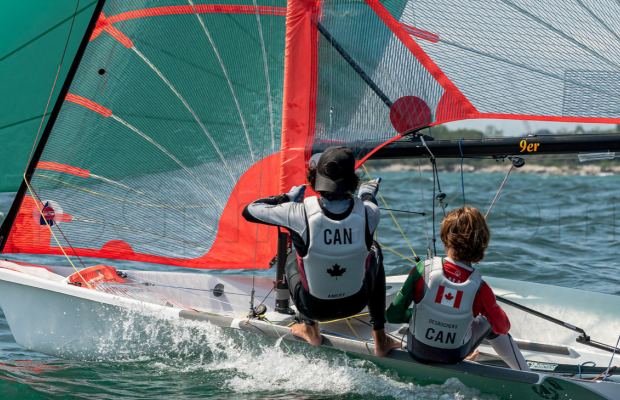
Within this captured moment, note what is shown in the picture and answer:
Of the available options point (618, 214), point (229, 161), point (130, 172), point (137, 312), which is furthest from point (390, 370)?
point (618, 214)

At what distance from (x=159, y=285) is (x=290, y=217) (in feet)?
5.45

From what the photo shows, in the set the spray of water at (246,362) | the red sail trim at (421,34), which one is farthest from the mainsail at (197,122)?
the spray of water at (246,362)

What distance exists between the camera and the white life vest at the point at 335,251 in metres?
2.34

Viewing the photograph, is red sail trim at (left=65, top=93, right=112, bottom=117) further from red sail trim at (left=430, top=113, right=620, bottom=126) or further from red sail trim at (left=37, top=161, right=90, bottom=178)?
red sail trim at (left=430, top=113, right=620, bottom=126)

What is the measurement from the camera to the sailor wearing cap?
2342mm

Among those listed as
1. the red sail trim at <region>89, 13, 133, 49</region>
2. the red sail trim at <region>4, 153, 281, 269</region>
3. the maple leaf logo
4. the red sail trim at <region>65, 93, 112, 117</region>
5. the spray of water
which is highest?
the red sail trim at <region>89, 13, 133, 49</region>

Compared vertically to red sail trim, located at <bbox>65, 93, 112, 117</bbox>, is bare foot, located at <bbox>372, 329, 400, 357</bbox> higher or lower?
lower

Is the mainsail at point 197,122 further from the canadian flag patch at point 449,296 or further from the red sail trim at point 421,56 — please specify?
the canadian flag patch at point 449,296

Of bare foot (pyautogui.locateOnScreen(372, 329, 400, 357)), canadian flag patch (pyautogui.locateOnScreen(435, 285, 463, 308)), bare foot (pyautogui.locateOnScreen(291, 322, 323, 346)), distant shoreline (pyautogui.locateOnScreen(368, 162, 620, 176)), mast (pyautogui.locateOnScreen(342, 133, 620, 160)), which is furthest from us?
distant shoreline (pyautogui.locateOnScreen(368, 162, 620, 176))

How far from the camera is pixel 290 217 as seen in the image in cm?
238

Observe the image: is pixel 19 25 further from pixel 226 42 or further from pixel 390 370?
pixel 390 370

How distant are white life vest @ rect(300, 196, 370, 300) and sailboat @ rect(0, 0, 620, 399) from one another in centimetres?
45

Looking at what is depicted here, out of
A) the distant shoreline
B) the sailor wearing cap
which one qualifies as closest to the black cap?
the sailor wearing cap

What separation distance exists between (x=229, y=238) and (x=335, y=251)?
1.33 metres
